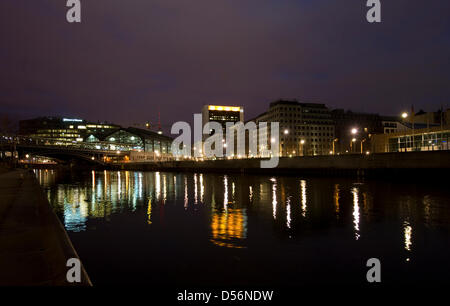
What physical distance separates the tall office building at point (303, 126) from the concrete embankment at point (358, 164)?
289 ft

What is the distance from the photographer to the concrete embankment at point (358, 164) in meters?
47.0

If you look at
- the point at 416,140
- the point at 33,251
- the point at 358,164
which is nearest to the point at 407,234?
the point at 33,251

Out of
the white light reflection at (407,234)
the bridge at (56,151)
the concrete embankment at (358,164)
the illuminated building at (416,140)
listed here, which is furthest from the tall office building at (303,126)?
the white light reflection at (407,234)

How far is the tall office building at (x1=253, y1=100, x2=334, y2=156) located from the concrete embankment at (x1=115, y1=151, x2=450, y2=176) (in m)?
88.0

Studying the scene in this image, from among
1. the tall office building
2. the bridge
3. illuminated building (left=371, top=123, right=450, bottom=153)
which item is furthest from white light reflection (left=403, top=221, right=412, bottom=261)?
the tall office building

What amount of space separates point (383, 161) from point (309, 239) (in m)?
48.5

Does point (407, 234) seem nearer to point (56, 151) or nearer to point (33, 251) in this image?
point (33, 251)

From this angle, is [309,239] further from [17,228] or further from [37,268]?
[17,228]

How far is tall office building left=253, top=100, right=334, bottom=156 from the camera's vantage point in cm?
17962

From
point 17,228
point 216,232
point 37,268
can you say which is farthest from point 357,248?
point 17,228

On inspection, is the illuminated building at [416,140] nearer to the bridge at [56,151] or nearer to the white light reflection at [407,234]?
the white light reflection at [407,234]

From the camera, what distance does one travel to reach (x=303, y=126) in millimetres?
183750

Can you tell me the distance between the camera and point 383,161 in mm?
55062
